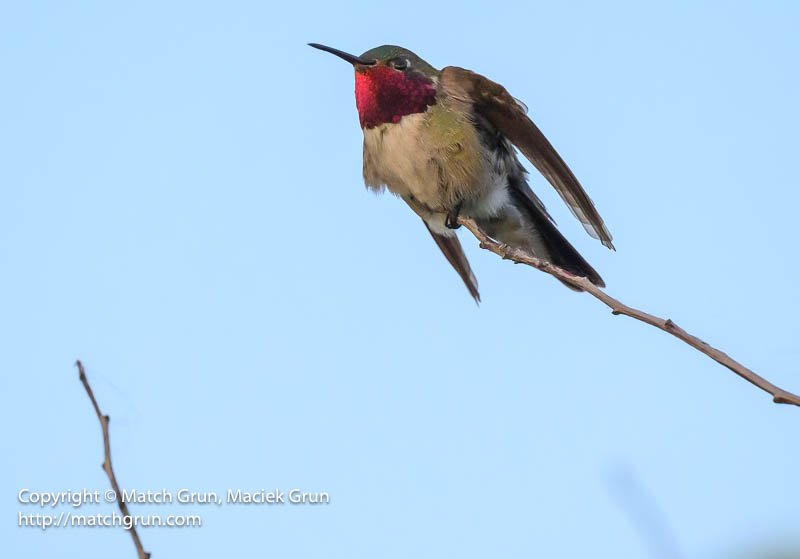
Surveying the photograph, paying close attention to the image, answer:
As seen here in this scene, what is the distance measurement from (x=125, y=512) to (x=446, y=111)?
4414 millimetres

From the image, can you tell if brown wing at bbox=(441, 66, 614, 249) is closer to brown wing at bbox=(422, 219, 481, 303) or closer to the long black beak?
the long black beak

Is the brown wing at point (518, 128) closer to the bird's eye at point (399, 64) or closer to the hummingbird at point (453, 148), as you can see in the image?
the hummingbird at point (453, 148)

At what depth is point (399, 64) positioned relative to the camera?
626cm

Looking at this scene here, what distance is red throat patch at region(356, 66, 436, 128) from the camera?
6.00 meters

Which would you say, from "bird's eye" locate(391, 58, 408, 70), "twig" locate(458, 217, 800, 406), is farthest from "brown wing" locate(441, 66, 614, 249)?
"twig" locate(458, 217, 800, 406)

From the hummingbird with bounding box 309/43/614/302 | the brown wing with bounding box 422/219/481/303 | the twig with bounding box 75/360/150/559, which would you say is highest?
the hummingbird with bounding box 309/43/614/302

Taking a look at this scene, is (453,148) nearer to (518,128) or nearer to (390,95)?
(518,128)

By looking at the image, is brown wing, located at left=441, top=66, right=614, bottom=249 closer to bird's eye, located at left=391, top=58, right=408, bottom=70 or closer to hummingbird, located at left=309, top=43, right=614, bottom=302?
hummingbird, located at left=309, top=43, right=614, bottom=302

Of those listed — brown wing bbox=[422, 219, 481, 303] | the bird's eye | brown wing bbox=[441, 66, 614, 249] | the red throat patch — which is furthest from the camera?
brown wing bbox=[422, 219, 481, 303]

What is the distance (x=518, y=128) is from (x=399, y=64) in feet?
3.09

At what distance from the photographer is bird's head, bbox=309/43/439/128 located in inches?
237

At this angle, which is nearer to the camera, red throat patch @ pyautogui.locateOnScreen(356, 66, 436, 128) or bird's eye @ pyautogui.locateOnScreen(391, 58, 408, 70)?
red throat patch @ pyautogui.locateOnScreen(356, 66, 436, 128)

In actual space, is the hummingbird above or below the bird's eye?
below

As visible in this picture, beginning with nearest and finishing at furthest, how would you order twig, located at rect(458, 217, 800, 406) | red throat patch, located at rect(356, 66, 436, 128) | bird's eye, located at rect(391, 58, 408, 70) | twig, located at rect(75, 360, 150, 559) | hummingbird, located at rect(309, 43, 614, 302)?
twig, located at rect(75, 360, 150, 559) → twig, located at rect(458, 217, 800, 406) → hummingbird, located at rect(309, 43, 614, 302) → red throat patch, located at rect(356, 66, 436, 128) → bird's eye, located at rect(391, 58, 408, 70)
